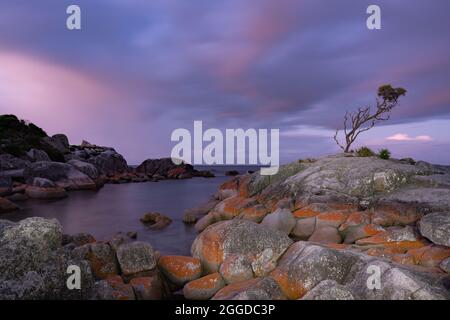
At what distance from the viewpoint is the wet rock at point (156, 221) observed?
68.4 ft

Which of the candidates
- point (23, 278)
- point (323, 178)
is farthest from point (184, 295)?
point (323, 178)

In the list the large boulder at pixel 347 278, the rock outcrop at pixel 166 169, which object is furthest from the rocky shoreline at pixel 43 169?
→ the large boulder at pixel 347 278

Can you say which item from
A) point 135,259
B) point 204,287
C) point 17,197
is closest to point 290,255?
point 204,287

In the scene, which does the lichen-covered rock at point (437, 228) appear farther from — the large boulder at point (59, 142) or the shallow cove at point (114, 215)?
the large boulder at point (59, 142)

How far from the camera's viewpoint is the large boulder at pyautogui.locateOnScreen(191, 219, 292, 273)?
10.1m

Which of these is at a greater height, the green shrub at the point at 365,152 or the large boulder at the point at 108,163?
the green shrub at the point at 365,152

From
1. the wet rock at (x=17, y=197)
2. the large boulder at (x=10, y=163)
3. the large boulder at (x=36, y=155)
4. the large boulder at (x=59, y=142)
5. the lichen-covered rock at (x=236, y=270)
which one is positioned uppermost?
the large boulder at (x=59, y=142)

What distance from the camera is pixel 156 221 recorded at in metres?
21.8

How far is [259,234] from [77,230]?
605 inches

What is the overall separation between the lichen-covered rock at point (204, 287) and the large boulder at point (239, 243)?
0.83 m

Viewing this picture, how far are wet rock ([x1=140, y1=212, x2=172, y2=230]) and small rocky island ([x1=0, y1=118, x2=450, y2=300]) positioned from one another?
284cm

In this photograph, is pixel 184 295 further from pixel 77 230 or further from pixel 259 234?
pixel 77 230
